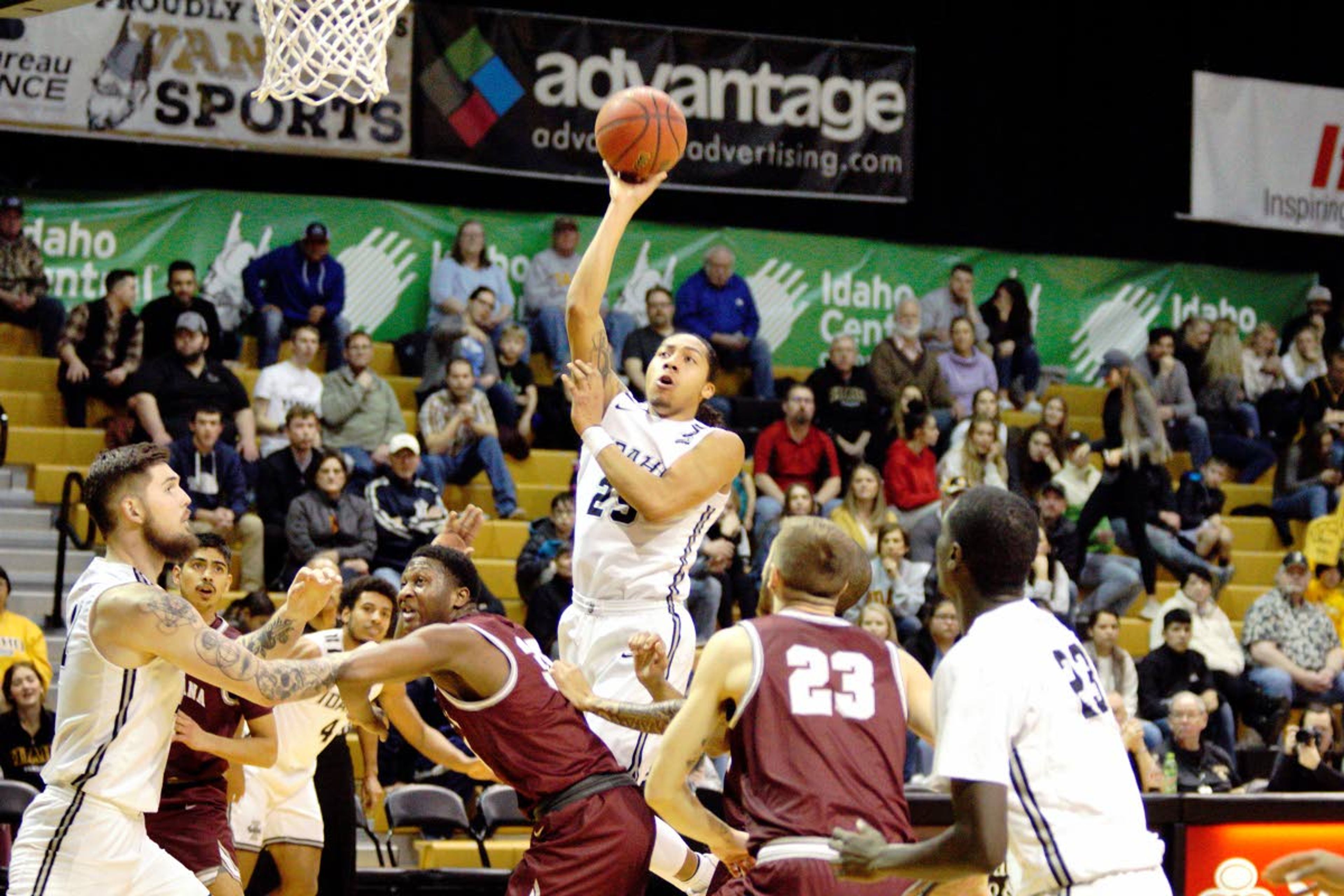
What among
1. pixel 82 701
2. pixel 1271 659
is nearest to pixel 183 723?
pixel 82 701

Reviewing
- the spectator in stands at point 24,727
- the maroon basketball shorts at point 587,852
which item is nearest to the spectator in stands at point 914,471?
the spectator in stands at point 24,727

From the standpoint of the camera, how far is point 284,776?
7.88 meters

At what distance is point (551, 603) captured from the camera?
11.3 meters

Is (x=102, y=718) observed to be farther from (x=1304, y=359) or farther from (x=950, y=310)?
(x=1304, y=359)

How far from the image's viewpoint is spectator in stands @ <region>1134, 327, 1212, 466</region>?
50.8ft

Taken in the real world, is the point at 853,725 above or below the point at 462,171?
below

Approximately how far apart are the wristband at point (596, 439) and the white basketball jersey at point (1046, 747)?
6.66 ft

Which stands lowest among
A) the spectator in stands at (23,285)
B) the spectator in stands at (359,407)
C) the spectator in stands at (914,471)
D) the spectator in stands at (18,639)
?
the spectator in stands at (18,639)

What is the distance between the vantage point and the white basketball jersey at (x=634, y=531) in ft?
19.7

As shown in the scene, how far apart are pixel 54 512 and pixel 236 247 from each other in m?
2.86

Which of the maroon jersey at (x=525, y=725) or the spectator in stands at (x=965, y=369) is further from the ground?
the spectator in stands at (x=965, y=369)

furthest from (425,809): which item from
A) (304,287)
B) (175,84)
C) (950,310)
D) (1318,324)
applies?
(1318,324)

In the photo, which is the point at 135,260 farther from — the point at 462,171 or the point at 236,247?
the point at 462,171

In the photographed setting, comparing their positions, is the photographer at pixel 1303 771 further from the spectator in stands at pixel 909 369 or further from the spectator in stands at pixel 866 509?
the spectator in stands at pixel 909 369
